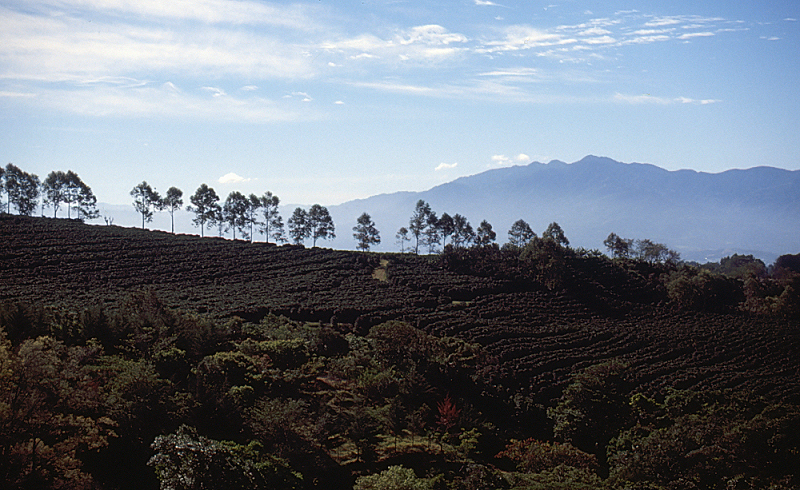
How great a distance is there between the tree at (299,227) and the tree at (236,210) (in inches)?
422

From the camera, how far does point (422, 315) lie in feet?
178

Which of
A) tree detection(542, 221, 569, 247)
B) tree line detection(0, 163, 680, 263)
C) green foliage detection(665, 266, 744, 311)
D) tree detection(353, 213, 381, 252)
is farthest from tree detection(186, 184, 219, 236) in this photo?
green foliage detection(665, 266, 744, 311)

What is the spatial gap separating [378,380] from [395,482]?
13286mm

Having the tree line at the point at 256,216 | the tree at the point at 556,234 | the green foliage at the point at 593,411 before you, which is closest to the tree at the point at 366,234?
the tree line at the point at 256,216

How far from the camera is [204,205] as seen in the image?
104312 millimetres

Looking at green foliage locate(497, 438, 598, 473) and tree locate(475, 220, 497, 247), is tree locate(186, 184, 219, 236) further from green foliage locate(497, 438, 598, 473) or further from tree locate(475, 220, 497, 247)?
green foliage locate(497, 438, 598, 473)

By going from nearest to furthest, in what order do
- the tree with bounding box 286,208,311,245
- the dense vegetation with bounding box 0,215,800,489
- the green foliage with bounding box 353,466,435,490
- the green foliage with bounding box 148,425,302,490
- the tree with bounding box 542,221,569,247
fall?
1. the green foliage with bounding box 148,425,302,490
2. the green foliage with bounding box 353,466,435,490
3. the dense vegetation with bounding box 0,215,800,489
4. the tree with bounding box 542,221,569,247
5. the tree with bounding box 286,208,311,245

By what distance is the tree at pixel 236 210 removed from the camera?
10556cm

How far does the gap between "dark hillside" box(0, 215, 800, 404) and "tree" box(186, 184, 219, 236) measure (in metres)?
14.8

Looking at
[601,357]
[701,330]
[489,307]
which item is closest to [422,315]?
[489,307]

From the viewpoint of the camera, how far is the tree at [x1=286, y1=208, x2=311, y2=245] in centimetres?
10206

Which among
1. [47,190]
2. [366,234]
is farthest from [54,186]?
[366,234]

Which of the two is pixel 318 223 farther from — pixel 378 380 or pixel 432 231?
pixel 378 380

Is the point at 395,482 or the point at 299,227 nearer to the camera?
the point at 395,482
